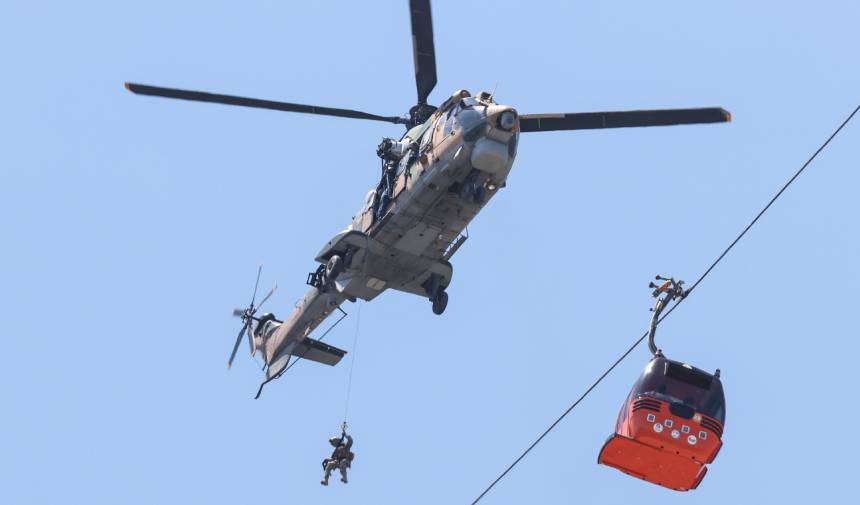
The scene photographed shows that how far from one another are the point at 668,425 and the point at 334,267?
13.1 meters

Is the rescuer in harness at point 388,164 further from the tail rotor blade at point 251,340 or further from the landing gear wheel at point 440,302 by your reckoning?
the tail rotor blade at point 251,340

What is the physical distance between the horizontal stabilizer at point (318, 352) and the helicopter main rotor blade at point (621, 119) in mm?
9394

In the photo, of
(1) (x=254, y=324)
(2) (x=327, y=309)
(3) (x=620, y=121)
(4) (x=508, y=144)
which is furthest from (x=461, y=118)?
(1) (x=254, y=324)

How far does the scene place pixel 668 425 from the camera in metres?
29.6

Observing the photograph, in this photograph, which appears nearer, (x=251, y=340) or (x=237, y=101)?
(x=237, y=101)

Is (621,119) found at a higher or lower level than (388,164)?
higher

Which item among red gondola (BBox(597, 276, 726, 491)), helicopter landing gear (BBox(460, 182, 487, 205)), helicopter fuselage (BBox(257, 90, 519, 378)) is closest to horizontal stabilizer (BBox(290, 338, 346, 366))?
helicopter fuselage (BBox(257, 90, 519, 378))

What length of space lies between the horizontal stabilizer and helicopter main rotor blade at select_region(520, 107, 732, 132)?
9.39 meters

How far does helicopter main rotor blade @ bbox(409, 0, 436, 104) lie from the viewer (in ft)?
126

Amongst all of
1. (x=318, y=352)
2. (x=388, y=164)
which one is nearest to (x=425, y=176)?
(x=388, y=164)

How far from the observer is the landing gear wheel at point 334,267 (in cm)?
4062

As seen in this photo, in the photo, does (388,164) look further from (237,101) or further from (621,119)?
(621,119)

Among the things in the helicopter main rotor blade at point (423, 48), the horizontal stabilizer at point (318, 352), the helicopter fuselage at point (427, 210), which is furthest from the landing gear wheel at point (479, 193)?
the horizontal stabilizer at point (318, 352)

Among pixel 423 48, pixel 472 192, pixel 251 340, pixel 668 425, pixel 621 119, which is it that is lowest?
pixel 668 425
